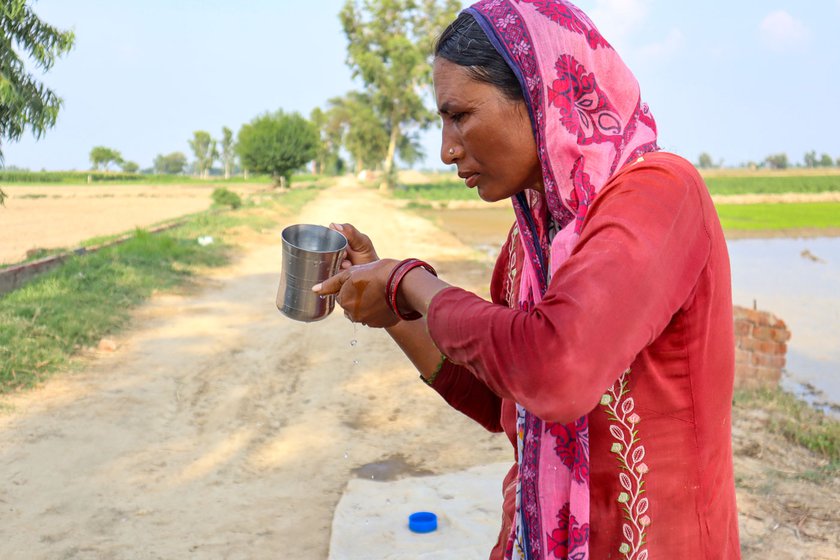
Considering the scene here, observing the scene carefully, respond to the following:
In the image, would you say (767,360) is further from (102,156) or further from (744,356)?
(102,156)

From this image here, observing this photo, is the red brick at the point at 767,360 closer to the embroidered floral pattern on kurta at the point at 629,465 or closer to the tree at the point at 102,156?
the embroidered floral pattern on kurta at the point at 629,465

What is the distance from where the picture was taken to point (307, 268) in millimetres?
1793

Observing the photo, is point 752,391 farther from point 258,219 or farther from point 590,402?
point 258,219

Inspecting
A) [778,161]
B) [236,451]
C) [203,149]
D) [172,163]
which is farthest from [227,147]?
[236,451]

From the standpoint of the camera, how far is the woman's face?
1.23 meters

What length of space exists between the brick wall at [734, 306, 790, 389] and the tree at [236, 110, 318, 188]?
4430 centimetres

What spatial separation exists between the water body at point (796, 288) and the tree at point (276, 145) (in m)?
23.0

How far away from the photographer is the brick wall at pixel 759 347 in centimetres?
646

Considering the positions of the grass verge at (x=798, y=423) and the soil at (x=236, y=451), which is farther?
the grass verge at (x=798, y=423)

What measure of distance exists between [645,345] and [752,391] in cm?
522

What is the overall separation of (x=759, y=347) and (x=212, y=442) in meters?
4.52

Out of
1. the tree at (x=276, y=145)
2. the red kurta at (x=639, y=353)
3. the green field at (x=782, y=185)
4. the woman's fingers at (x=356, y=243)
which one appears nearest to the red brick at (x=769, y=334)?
the woman's fingers at (x=356, y=243)

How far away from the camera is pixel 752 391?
18.9 feet

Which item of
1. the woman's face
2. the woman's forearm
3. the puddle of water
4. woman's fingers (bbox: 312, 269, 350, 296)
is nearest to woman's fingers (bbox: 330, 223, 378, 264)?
the woman's forearm
